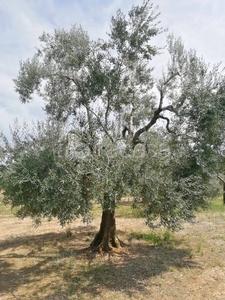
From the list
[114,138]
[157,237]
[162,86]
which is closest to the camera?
[114,138]

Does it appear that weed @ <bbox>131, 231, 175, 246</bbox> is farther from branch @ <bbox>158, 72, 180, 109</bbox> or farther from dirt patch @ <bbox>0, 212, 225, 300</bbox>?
branch @ <bbox>158, 72, 180, 109</bbox>

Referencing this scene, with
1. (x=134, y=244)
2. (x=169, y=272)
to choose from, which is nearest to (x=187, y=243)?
(x=134, y=244)

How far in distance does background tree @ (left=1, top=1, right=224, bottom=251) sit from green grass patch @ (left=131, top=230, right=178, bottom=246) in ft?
6.20

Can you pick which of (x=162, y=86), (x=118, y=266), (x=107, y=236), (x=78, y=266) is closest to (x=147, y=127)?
(x=162, y=86)

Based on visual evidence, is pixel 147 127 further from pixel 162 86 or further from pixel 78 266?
pixel 78 266

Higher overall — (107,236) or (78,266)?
(107,236)

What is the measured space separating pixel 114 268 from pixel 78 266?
1136 millimetres

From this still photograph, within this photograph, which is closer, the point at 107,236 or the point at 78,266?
the point at 78,266

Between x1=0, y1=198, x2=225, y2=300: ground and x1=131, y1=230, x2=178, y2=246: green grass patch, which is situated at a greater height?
x1=131, y1=230, x2=178, y2=246: green grass patch

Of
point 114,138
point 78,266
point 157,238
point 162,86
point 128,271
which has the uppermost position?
point 162,86

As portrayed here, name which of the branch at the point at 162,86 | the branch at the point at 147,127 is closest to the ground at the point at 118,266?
the branch at the point at 147,127

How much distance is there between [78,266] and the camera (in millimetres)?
8531

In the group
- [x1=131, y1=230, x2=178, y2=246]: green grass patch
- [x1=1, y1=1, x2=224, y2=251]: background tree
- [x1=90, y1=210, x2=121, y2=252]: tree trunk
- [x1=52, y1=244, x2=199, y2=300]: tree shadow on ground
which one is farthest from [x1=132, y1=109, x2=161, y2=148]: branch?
[x1=131, y1=230, x2=178, y2=246]: green grass patch

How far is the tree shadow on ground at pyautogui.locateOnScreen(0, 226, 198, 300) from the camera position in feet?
24.0
